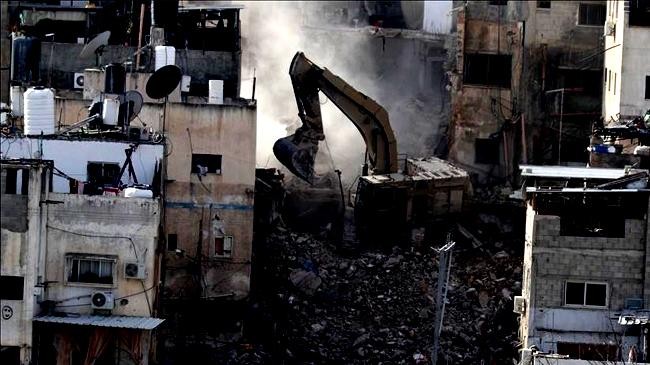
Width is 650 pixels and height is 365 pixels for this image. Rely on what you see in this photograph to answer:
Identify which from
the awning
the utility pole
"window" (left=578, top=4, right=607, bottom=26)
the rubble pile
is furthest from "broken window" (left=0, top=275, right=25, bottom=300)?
"window" (left=578, top=4, right=607, bottom=26)

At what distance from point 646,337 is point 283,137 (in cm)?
1621

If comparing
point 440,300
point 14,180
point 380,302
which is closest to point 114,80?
point 380,302

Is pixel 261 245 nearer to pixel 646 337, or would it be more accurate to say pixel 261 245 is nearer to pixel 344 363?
pixel 344 363

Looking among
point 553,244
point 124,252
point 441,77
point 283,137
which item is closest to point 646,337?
point 553,244

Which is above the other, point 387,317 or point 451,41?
point 451,41

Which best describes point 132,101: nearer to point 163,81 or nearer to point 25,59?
point 163,81

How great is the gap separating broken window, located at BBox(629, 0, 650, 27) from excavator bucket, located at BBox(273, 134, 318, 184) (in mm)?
8663

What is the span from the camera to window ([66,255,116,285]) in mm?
46719

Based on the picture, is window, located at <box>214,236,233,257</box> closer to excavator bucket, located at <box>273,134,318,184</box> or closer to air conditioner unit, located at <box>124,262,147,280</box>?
excavator bucket, located at <box>273,134,318,184</box>

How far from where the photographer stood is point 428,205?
58.6 meters

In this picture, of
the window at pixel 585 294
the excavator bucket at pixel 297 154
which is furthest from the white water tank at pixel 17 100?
the window at pixel 585 294

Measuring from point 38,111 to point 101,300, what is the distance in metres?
5.07

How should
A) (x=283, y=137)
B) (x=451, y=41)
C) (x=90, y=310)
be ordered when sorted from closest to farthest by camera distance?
(x=90, y=310) < (x=283, y=137) < (x=451, y=41)

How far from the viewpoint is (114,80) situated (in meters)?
54.4
